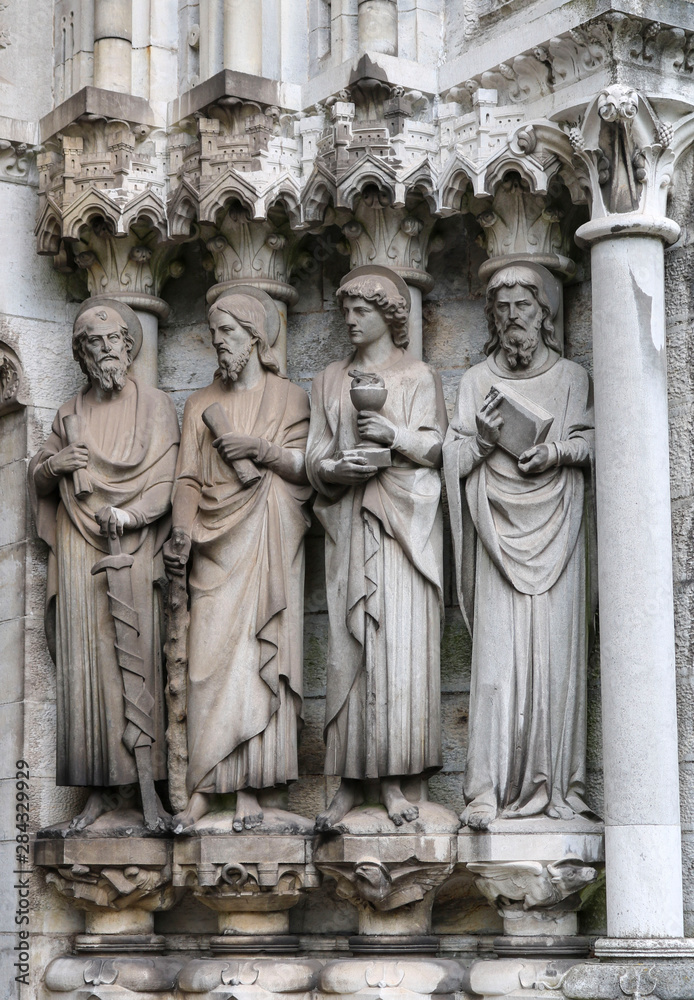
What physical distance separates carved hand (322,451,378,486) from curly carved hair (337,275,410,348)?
65 cm

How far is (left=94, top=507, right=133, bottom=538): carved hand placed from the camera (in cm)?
827

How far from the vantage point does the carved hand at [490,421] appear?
7.58m

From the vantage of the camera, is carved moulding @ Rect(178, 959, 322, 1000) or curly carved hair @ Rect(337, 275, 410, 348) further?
curly carved hair @ Rect(337, 275, 410, 348)

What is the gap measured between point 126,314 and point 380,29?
178 centimetres

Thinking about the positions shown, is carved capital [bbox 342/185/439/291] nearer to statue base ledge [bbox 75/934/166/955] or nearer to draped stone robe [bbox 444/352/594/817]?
draped stone robe [bbox 444/352/594/817]

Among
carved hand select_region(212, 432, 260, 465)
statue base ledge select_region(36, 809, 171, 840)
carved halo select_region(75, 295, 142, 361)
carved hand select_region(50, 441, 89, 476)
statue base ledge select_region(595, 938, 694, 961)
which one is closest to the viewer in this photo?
statue base ledge select_region(595, 938, 694, 961)

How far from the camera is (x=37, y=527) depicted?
8.68 m

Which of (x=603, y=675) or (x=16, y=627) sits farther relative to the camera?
(x=16, y=627)

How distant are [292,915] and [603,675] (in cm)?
206

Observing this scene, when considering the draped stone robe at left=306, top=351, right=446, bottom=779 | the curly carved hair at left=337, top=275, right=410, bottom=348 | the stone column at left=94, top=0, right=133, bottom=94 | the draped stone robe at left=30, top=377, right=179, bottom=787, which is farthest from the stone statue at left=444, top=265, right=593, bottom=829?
the stone column at left=94, top=0, right=133, bottom=94

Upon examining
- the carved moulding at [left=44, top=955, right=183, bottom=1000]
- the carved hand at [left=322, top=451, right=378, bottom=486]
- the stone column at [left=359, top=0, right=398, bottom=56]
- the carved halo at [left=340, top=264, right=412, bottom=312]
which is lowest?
the carved moulding at [left=44, top=955, right=183, bottom=1000]

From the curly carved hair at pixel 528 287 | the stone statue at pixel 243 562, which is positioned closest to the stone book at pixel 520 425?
the curly carved hair at pixel 528 287

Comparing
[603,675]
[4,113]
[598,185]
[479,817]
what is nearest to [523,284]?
[598,185]

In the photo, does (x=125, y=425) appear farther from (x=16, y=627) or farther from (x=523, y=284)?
(x=523, y=284)
